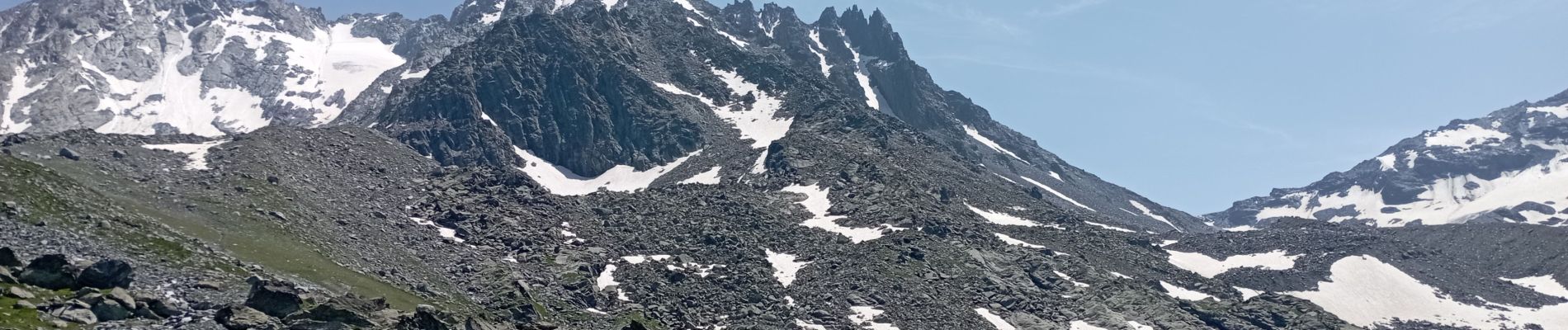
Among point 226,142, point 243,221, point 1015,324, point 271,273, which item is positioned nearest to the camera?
point 271,273

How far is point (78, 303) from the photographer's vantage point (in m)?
69.4

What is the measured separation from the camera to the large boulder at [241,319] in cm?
7388

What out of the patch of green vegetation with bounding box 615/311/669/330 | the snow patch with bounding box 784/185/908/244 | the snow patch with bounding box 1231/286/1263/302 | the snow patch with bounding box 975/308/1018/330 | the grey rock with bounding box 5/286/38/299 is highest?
the snow patch with bounding box 784/185/908/244

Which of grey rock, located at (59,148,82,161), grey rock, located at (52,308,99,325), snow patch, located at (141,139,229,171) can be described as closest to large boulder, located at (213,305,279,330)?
grey rock, located at (52,308,99,325)

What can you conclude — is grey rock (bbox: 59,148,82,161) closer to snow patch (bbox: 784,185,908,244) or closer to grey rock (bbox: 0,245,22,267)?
grey rock (bbox: 0,245,22,267)

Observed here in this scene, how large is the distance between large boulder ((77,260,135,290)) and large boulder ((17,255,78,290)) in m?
0.73

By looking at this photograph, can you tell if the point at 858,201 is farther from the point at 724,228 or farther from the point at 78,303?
the point at 78,303

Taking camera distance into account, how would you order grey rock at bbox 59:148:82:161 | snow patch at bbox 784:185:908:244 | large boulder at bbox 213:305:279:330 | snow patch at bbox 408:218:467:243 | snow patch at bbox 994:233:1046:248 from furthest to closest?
snow patch at bbox 994:233:1046:248 < snow patch at bbox 784:185:908:244 < snow patch at bbox 408:218:467:243 < grey rock at bbox 59:148:82:161 < large boulder at bbox 213:305:279:330

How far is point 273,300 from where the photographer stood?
79.3 m

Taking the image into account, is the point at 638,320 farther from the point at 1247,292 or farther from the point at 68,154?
the point at 1247,292

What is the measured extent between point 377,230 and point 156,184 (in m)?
23.1

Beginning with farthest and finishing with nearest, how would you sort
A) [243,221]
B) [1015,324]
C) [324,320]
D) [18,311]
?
[1015,324], [243,221], [324,320], [18,311]

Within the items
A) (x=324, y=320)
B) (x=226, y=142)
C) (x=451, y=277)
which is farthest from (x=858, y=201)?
(x=324, y=320)

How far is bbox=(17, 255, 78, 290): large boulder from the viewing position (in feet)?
240
